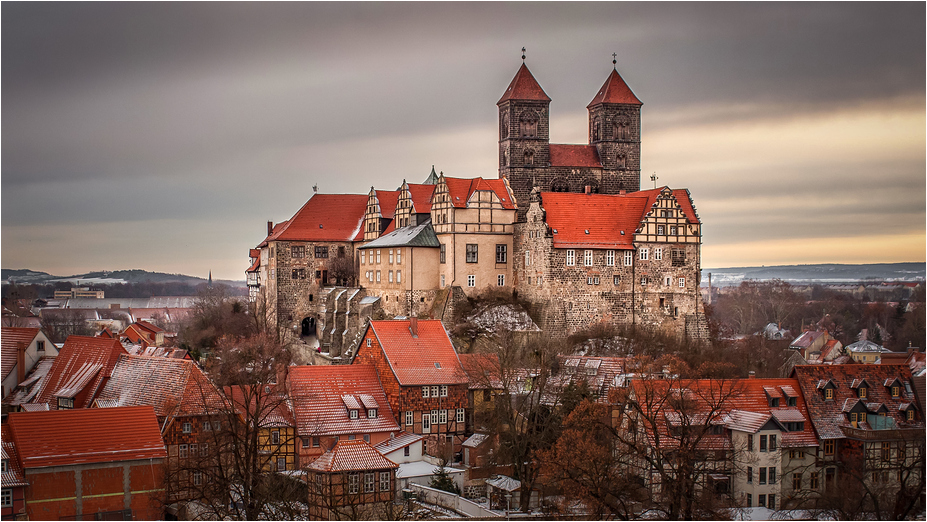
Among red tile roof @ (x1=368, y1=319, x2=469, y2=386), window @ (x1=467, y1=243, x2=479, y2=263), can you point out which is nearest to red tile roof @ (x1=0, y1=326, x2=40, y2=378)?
red tile roof @ (x1=368, y1=319, x2=469, y2=386)

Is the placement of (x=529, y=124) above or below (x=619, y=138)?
above

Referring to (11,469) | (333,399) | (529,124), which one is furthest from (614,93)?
(11,469)

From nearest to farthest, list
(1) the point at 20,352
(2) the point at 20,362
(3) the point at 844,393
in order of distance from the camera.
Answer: (3) the point at 844,393
(2) the point at 20,362
(1) the point at 20,352

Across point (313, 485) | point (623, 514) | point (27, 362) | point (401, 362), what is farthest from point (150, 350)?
point (623, 514)

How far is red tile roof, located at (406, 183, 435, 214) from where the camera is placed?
65.8 metres

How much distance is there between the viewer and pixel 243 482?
34.5 m

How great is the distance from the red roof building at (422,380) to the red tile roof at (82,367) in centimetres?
1011

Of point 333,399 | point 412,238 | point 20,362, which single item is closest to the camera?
point 333,399

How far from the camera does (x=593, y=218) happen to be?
61062mm

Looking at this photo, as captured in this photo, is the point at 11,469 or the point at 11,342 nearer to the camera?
the point at 11,469

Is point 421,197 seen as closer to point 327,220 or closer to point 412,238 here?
point 412,238

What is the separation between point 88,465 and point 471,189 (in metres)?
30.1

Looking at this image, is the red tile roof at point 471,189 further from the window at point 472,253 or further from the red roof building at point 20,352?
the red roof building at point 20,352

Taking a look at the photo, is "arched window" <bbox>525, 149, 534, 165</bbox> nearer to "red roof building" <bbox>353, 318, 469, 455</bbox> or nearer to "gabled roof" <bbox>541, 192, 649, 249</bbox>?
"gabled roof" <bbox>541, 192, 649, 249</bbox>
